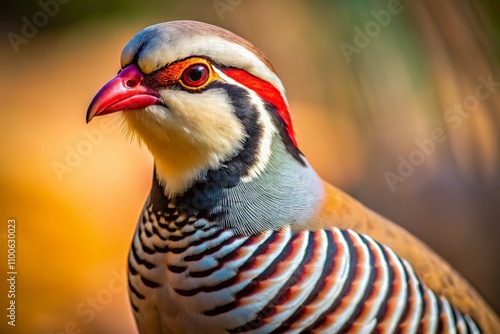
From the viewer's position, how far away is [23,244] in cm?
Answer: 212

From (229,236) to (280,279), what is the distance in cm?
13

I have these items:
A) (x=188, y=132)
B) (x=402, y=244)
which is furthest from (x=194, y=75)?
(x=402, y=244)

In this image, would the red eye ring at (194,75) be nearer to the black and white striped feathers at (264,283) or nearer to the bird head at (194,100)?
the bird head at (194,100)

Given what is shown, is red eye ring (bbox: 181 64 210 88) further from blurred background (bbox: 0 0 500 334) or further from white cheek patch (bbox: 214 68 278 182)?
blurred background (bbox: 0 0 500 334)

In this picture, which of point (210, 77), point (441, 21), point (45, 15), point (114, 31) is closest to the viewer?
point (210, 77)

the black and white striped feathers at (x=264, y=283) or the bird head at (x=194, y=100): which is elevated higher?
the bird head at (x=194, y=100)

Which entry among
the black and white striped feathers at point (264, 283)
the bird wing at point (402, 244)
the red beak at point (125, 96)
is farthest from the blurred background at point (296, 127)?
the red beak at point (125, 96)

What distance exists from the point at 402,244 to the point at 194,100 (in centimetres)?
60

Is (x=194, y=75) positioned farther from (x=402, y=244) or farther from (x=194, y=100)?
(x=402, y=244)

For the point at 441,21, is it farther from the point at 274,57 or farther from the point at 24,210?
the point at 24,210

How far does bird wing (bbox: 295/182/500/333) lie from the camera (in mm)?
1398

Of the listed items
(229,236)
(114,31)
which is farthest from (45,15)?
(229,236)

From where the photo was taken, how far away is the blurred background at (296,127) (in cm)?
215

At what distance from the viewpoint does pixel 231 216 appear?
4.30 ft
